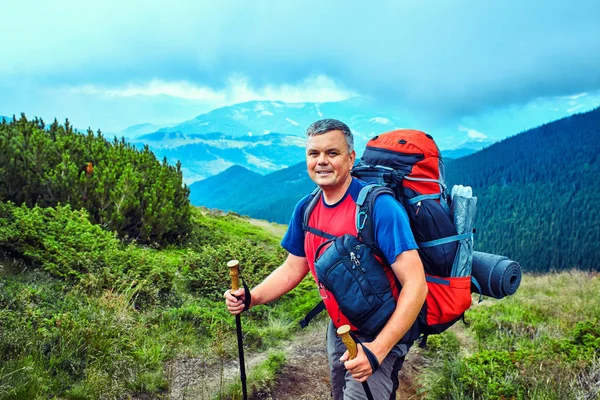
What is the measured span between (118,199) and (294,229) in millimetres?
7582

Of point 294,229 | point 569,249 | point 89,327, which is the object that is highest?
point 294,229

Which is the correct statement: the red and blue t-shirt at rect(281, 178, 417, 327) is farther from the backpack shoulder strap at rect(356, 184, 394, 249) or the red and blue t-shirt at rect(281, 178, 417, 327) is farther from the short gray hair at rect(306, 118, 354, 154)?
the short gray hair at rect(306, 118, 354, 154)

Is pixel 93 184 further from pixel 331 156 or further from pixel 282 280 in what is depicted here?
pixel 331 156

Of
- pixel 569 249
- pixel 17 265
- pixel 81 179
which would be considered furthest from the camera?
pixel 569 249

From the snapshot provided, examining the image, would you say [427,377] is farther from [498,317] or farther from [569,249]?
[569,249]

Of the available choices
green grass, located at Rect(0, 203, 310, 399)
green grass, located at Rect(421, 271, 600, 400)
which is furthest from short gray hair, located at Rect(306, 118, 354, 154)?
green grass, located at Rect(421, 271, 600, 400)

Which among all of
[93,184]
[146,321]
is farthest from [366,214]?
[93,184]

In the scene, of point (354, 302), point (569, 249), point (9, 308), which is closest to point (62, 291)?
point (9, 308)

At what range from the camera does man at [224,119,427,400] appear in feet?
7.73

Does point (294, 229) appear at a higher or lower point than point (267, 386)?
higher

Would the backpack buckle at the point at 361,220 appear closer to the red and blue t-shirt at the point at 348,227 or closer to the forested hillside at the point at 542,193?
the red and blue t-shirt at the point at 348,227

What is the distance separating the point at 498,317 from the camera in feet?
24.0

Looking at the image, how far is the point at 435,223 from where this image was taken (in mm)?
2695

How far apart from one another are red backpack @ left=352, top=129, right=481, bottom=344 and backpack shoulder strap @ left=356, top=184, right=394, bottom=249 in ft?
0.04
